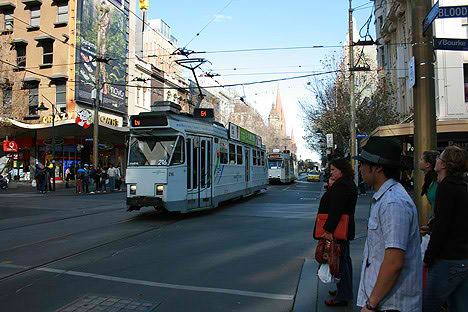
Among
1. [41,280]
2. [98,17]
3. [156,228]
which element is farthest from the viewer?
[98,17]

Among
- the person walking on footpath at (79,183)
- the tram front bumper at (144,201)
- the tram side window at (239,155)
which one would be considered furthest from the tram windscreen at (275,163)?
the tram front bumper at (144,201)

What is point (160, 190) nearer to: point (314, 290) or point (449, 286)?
point (314, 290)

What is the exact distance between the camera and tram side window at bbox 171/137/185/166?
11.9m

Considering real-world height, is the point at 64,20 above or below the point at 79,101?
above

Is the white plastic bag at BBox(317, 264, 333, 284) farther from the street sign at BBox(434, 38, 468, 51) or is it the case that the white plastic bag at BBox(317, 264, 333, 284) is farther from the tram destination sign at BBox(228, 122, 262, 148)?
the tram destination sign at BBox(228, 122, 262, 148)

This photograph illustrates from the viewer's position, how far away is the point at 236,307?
15.8 feet

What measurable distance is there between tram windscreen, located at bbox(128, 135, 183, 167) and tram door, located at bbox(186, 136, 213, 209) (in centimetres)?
68

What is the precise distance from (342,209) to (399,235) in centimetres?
243

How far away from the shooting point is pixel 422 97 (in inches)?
205

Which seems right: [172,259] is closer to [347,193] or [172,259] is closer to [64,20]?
[347,193]

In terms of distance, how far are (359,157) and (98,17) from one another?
37.8 meters

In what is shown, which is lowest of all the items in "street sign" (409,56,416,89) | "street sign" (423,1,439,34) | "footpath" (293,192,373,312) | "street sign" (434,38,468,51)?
"footpath" (293,192,373,312)

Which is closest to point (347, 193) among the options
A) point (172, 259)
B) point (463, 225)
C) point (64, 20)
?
point (463, 225)

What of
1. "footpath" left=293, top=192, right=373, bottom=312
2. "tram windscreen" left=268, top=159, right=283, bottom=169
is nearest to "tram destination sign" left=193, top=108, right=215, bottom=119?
"footpath" left=293, top=192, right=373, bottom=312
